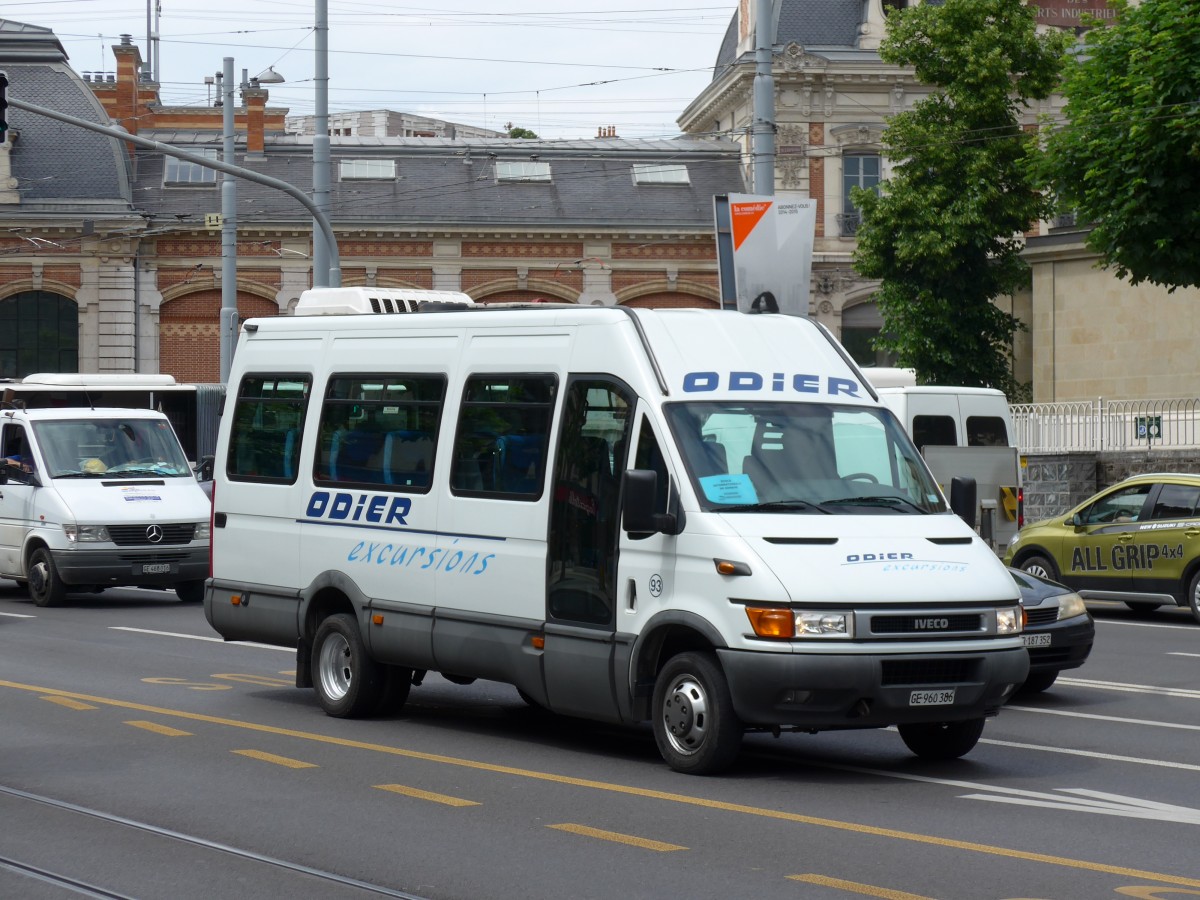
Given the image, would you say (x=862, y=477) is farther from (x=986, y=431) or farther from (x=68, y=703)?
(x=986, y=431)

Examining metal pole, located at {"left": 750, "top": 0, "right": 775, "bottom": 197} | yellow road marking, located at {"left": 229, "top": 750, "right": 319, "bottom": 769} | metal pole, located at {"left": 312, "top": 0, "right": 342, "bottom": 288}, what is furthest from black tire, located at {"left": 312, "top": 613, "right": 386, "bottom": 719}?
metal pole, located at {"left": 312, "top": 0, "right": 342, "bottom": 288}

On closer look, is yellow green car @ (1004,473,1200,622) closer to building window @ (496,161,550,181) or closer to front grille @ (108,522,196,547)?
front grille @ (108,522,196,547)

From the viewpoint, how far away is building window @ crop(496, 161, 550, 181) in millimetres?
52906

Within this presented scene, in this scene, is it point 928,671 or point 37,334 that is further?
point 37,334

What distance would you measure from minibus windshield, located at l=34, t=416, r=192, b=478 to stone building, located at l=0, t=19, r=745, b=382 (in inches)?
1103

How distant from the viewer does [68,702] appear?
42.0 feet

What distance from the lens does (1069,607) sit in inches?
525

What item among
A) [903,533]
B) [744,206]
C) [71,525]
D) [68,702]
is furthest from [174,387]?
[903,533]

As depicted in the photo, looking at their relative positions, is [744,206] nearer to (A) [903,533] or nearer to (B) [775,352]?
(B) [775,352]

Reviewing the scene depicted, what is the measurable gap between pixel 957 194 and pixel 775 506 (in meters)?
30.8

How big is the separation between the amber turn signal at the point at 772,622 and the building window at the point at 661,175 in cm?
4509

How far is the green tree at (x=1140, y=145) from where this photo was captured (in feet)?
83.4

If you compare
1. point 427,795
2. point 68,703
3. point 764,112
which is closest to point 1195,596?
point 764,112

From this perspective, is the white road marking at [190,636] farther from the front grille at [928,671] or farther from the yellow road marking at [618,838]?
the yellow road marking at [618,838]
